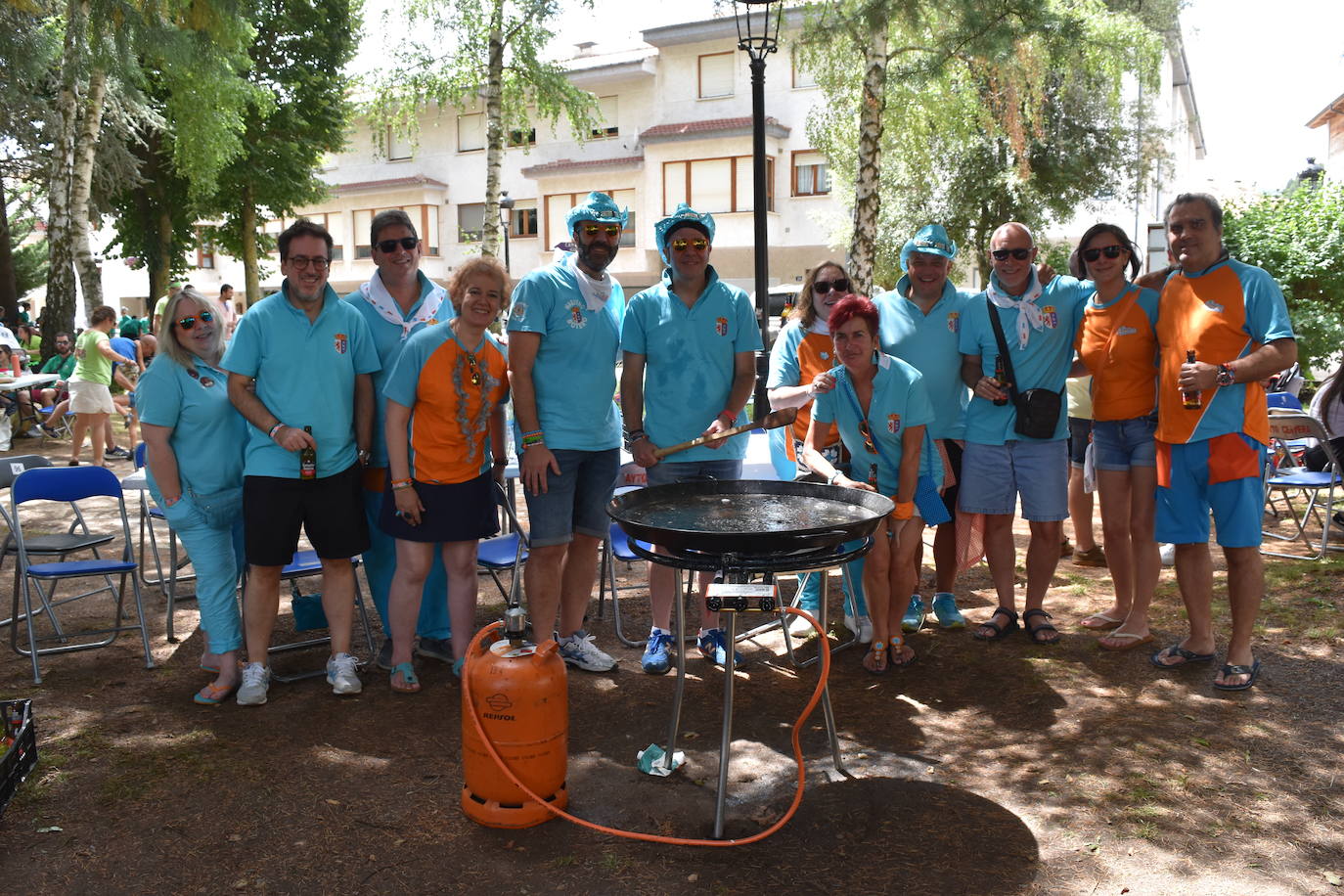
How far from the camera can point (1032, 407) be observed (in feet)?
15.8

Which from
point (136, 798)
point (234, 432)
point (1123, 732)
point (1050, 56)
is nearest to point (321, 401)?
point (234, 432)

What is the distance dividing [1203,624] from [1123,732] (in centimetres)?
96

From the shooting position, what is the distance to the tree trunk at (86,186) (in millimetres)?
14102

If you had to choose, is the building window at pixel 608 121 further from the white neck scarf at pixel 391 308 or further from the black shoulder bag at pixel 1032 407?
the black shoulder bag at pixel 1032 407

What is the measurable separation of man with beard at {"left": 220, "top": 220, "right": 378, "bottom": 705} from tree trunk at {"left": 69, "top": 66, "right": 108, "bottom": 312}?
11.7 m

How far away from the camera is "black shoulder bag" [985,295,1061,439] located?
4816 millimetres

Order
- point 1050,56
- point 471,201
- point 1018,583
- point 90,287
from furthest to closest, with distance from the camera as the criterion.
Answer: point 471,201
point 90,287
point 1050,56
point 1018,583

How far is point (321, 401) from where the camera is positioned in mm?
4254

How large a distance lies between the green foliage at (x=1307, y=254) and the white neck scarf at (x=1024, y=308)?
884cm

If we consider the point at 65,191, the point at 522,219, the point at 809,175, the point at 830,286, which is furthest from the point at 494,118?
the point at 522,219

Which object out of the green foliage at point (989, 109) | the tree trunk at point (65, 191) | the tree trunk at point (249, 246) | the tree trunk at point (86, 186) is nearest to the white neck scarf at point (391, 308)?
the green foliage at point (989, 109)

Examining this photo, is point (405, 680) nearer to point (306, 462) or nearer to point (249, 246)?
point (306, 462)

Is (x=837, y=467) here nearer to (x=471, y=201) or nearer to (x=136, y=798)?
(x=136, y=798)

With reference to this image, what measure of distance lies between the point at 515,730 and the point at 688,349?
1.90m
